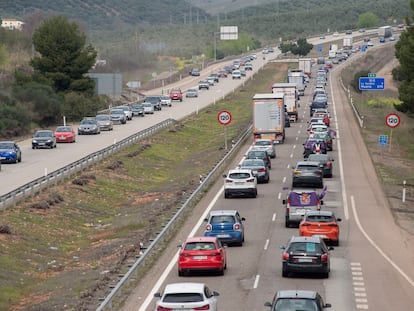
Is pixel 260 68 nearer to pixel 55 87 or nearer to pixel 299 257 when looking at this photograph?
pixel 55 87

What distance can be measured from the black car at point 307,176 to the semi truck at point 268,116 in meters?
22.1

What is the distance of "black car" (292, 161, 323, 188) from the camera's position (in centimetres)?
5125

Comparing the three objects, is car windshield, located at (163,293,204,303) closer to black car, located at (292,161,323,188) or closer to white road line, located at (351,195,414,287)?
white road line, located at (351,195,414,287)

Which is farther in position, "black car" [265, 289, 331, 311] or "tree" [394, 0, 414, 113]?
"tree" [394, 0, 414, 113]

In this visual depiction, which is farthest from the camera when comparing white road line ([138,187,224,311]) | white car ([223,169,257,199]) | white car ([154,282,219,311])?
white car ([223,169,257,199])

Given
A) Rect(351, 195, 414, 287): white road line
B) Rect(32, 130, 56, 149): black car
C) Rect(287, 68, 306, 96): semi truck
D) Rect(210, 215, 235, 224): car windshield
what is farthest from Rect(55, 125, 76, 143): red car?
Rect(287, 68, 306, 96): semi truck

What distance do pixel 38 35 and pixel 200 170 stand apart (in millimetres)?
46929

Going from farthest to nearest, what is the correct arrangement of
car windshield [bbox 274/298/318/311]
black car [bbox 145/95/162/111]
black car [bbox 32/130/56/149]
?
1. black car [bbox 145/95/162/111]
2. black car [bbox 32/130/56/149]
3. car windshield [bbox 274/298/318/311]

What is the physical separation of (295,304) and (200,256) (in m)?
9.16

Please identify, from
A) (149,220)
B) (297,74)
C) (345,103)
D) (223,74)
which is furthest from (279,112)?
(223,74)

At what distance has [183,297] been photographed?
23.0 metres

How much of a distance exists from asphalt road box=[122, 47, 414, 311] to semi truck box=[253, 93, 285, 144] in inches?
548

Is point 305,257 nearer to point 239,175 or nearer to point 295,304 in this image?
point 295,304

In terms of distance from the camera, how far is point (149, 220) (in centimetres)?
4497
